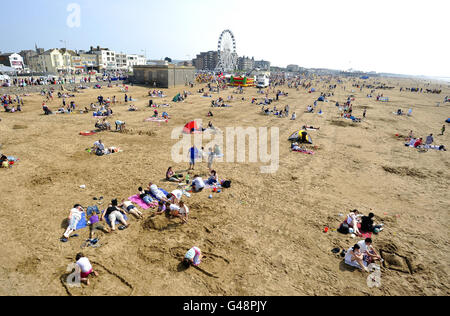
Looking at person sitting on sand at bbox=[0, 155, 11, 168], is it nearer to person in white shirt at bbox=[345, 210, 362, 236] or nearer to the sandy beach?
the sandy beach

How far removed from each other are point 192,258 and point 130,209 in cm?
335

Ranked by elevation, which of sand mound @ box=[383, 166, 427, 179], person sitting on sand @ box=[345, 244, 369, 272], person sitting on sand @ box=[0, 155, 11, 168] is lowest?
person sitting on sand @ box=[345, 244, 369, 272]

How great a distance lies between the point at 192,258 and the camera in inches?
241

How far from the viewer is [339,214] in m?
8.70

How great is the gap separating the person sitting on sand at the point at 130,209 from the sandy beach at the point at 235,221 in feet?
1.36

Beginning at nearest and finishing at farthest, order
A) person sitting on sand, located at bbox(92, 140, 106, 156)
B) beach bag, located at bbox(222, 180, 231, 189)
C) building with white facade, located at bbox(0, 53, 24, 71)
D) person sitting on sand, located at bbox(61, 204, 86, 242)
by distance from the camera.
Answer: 1. person sitting on sand, located at bbox(61, 204, 86, 242)
2. beach bag, located at bbox(222, 180, 231, 189)
3. person sitting on sand, located at bbox(92, 140, 106, 156)
4. building with white facade, located at bbox(0, 53, 24, 71)

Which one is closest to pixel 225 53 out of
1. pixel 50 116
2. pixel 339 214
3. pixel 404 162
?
pixel 50 116

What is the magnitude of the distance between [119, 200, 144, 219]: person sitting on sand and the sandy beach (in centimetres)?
41

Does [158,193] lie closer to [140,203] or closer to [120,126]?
[140,203]

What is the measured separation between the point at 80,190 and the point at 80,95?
2954cm

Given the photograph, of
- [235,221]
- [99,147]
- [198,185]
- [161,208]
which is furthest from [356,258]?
[99,147]

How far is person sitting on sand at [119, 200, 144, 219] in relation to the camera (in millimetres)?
8062

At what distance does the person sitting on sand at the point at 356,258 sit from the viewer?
627 centimetres

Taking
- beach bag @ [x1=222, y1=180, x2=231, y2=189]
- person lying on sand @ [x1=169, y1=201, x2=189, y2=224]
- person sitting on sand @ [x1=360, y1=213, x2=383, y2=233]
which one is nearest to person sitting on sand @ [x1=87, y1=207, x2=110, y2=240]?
person lying on sand @ [x1=169, y1=201, x2=189, y2=224]
